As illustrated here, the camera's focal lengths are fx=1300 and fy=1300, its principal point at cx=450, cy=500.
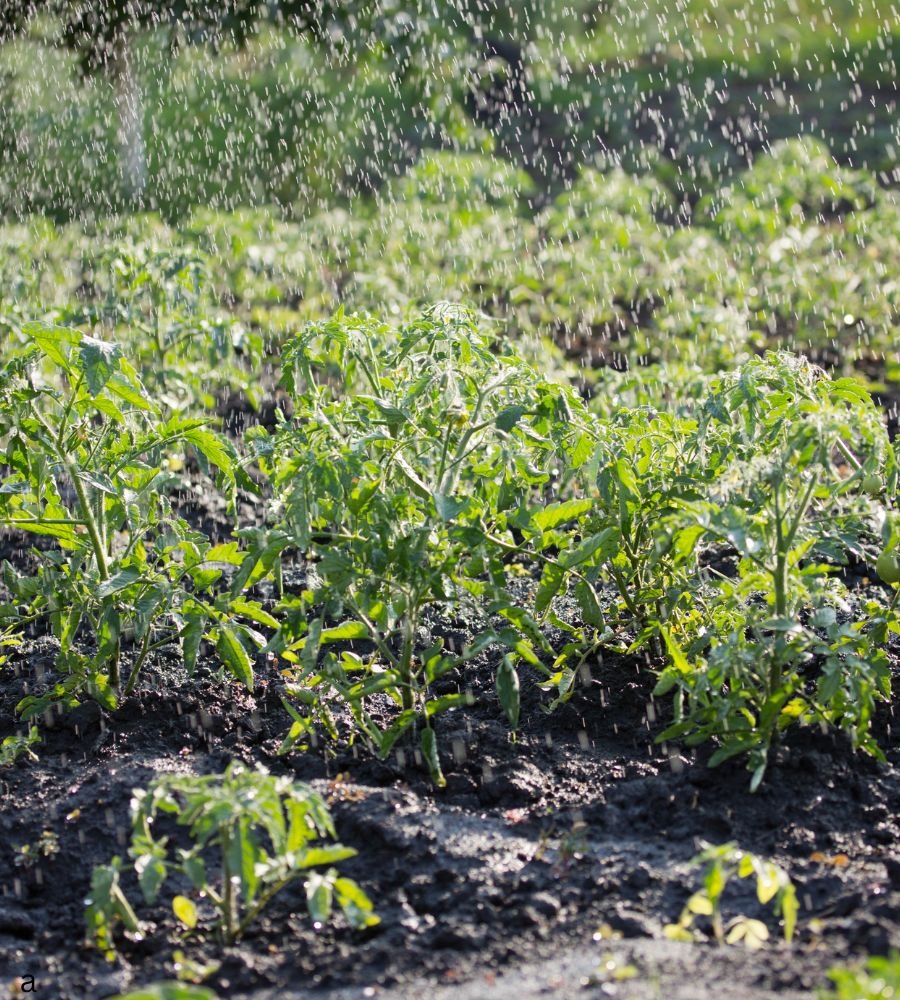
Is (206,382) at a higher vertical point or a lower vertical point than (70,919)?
higher

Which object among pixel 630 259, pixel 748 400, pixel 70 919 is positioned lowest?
pixel 70 919

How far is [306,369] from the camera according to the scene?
3098 mm

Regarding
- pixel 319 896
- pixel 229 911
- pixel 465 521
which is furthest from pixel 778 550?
pixel 229 911

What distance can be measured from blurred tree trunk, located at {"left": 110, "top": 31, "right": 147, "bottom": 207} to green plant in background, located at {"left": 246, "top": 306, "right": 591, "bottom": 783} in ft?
24.2

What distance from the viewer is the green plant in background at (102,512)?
299cm

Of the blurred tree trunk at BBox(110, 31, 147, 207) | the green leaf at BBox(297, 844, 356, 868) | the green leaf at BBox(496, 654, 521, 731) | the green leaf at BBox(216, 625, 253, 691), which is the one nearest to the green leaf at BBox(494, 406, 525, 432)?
the green leaf at BBox(496, 654, 521, 731)

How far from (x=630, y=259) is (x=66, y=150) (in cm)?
589

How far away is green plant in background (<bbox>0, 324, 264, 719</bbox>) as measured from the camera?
9.82 feet

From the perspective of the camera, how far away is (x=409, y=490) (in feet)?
9.74

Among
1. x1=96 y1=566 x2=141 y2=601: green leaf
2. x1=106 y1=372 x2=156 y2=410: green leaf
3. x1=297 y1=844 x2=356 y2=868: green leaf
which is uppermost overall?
x1=106 y1=372 x2=156 y2=410: green leaf

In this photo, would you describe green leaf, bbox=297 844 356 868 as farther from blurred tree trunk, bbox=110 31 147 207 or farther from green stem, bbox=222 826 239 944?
blurred tree trunk, bbox=110 31 147 207

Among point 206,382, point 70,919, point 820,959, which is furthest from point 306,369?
point 206,382

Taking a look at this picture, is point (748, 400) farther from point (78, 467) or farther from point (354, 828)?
point (78, 467)

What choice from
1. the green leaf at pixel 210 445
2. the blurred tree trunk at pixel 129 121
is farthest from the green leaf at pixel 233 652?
the blurred tree trunk at pixel 129 121
